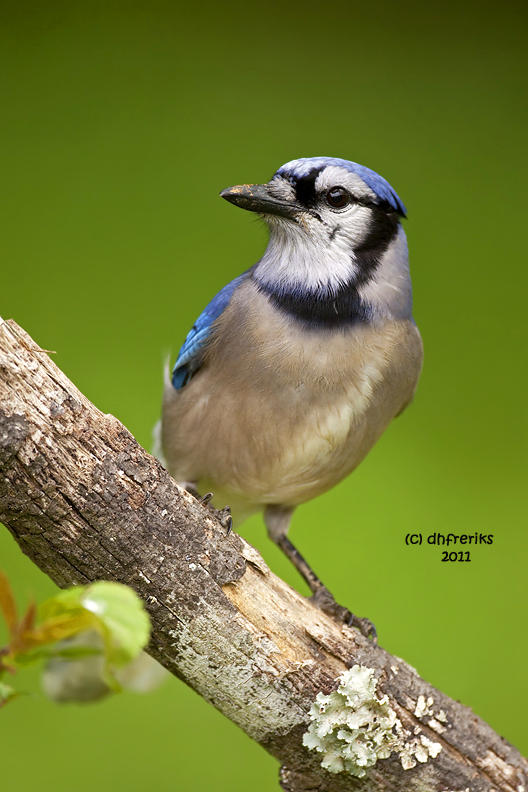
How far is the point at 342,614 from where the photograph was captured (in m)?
1.46

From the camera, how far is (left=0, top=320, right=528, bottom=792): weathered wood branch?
873mm

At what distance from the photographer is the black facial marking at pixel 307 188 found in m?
1.31

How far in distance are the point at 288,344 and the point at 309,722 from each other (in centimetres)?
62

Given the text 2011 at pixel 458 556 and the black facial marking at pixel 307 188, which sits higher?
the black facial marking at pixel 307 188

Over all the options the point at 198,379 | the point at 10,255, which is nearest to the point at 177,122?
the point at 10,255

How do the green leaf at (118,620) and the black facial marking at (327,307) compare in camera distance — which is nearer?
the green leaf at (118,620)

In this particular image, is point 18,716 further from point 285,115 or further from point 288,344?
point 285,115

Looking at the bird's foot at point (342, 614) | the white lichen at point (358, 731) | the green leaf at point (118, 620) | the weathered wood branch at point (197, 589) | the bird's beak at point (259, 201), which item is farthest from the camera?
the bird's foot at point (342, 614)

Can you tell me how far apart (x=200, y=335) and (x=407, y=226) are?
45.7 inches

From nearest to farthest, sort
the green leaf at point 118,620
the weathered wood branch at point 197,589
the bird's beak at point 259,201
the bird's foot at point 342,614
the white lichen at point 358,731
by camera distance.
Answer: the green leaf at point 118,620 → the weathered wood branch at point 197,589 → the white lichen at point 358,731 → the bird's beak at point 259,201 → the bird's foot at point 342,614

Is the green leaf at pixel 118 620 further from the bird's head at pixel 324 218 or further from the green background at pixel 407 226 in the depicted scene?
the green background at pixel 407 226

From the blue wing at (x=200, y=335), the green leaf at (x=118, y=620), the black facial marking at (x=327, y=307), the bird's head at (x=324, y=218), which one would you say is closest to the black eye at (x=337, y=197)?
the bird's head at (x=324, y=218)

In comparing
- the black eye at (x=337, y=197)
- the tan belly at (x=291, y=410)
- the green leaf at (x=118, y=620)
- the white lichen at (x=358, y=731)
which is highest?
the black eye at (x=337, y=197)

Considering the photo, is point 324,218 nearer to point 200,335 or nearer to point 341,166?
point 341,166
